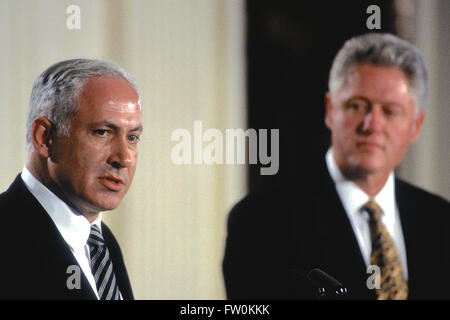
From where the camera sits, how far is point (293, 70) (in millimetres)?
2674

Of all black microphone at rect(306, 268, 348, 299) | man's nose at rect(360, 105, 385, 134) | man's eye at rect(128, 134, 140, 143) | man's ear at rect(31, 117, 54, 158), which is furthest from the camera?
man's nose at rect(360, 105, 385, 134)

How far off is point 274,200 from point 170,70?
0.71m

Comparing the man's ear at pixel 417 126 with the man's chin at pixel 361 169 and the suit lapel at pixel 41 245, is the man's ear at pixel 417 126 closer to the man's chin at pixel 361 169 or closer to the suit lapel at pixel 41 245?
the man's chin at pixel 361 169

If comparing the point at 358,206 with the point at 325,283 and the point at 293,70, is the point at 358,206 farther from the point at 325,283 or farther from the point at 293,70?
the point at 293,70

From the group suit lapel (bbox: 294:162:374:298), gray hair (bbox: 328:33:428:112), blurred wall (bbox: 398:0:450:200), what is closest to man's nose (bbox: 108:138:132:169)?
suit lapel (bbox: 294:162:374:298)

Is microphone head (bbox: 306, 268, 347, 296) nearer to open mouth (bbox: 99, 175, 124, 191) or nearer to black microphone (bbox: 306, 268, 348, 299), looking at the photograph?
black microphone (bbox: 306, 268, 348, 299)

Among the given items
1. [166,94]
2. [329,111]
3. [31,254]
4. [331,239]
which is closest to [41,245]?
[31,254]

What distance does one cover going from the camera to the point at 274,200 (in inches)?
106

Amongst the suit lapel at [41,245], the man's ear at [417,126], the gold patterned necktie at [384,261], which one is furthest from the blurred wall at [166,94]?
the man's ear at [417,126]

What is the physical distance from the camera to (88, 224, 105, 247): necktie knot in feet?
7.75

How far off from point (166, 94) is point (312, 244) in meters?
0.89

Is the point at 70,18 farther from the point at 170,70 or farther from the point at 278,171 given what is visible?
→ the point at 278,171

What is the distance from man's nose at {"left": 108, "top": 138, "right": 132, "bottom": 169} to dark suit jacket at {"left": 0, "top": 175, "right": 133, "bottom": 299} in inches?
12.9

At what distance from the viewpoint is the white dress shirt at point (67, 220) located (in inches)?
88.4
